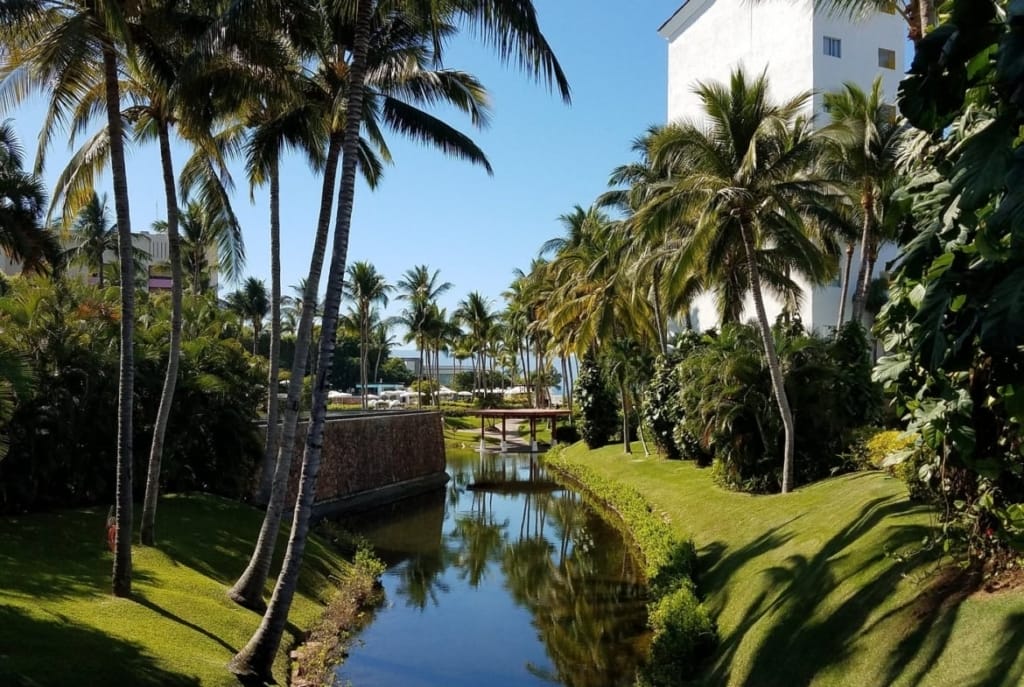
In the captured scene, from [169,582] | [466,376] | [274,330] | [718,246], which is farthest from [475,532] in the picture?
[466,376]

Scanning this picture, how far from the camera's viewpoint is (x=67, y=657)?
877 cm

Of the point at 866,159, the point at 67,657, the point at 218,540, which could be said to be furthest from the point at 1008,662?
the point at 866,159

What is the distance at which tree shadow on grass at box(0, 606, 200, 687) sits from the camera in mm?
8258

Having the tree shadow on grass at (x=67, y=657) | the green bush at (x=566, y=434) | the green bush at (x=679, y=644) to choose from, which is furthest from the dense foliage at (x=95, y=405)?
the green bush at (x=566, y=434)

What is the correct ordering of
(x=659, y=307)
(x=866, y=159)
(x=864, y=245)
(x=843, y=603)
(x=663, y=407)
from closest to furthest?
1. (x=843, y=603)
2. (x=864, y=245)
3. (x=866, y=159)
4. (x=663, y=407)
5. (x=659, y=307)

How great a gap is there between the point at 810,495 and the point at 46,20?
1623 cm

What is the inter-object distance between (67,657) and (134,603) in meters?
2.58

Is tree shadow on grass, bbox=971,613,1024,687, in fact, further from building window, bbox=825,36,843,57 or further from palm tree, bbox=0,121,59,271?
building window, bbox=825,36,843,57

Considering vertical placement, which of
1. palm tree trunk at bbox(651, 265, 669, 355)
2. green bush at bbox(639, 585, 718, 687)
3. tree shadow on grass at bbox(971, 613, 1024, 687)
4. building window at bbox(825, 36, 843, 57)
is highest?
building window at bbox(825, 36, 843, 57)

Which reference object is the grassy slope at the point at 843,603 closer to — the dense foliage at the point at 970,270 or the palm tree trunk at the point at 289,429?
the dense foliage at the point at 970,270

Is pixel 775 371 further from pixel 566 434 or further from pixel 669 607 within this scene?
pixel 566 434

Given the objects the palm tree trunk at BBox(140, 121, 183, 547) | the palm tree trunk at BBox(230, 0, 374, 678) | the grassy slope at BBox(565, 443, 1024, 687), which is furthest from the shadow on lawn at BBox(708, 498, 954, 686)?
the palm tree trunk at BBox(140, 121, 183, 547)

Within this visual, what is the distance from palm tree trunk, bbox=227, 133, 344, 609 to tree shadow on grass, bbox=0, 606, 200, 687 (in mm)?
2867

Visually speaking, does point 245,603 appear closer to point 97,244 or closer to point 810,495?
point 810,495
